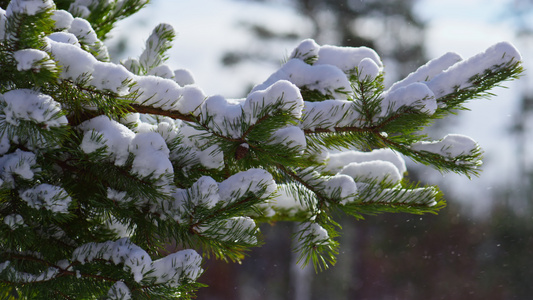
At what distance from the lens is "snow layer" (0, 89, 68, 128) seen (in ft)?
3.62

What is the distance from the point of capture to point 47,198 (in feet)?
4.09

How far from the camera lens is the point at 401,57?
39.5 feet

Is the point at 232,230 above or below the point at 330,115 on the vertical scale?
below

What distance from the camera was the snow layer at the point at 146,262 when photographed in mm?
1305

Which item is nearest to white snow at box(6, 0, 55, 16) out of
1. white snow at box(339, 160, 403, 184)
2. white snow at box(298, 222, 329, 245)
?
white snow at box(298, 222, 329, 245)

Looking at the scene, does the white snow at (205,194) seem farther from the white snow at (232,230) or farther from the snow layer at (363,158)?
the snow layer at (363,158)

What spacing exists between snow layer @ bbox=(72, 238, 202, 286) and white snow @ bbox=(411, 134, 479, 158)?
0.72m

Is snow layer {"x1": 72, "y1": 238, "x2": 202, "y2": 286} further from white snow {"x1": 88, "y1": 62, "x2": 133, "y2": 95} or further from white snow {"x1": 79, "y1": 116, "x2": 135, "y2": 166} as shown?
white snow {"x1": 88, "y1": 62, "x2": 133, "y2": 95}

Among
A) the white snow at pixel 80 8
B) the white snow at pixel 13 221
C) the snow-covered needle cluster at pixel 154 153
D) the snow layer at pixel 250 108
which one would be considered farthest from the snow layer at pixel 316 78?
the white snow at pixel 80 8

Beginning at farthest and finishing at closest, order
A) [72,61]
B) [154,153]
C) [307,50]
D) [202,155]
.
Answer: [307,50] < [202,155] < [154,153] < [72,61]

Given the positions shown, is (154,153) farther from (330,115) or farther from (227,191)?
(330,115)

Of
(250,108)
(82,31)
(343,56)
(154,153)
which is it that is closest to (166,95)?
(154,153)

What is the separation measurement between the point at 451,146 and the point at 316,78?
487mm

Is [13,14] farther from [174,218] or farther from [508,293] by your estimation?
[508,293]
